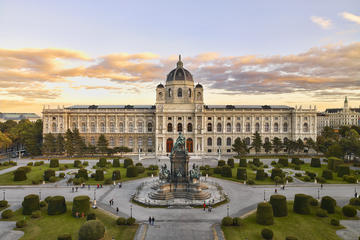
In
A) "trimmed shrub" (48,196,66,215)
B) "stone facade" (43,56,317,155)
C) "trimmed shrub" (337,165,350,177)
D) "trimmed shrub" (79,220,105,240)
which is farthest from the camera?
"stone facade" (43,56,317,155)

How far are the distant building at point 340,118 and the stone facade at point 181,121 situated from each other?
86821 millimetres

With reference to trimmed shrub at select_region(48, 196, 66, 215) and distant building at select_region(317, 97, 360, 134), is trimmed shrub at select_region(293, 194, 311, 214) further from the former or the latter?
distant building at select_region(317, 97, 360, 134)

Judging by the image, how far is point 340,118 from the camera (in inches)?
6516

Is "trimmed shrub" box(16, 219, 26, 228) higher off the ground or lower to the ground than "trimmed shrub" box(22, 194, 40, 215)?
lower

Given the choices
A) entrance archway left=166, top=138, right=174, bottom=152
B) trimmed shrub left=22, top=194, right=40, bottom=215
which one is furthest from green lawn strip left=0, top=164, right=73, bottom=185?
entrance archway left=166, top=138, right=174, bottom=152

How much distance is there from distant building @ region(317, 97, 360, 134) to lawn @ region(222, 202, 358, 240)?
147867 millimetres

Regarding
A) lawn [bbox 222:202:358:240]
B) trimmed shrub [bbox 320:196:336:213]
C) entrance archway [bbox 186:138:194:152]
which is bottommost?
lawn [bbox 222:202:358:240]

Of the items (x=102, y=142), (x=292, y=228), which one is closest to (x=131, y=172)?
(x=102, y=142)

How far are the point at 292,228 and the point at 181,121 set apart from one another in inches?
2330

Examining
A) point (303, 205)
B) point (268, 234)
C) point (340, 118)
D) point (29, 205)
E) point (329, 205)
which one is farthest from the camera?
point (340, 118)

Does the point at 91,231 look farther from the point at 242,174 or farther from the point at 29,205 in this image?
the point at 242,174

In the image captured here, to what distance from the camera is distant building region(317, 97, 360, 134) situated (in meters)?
164

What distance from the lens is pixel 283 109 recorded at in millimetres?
89875

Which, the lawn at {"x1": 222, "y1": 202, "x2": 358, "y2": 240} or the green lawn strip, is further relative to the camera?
the green lawn strip
